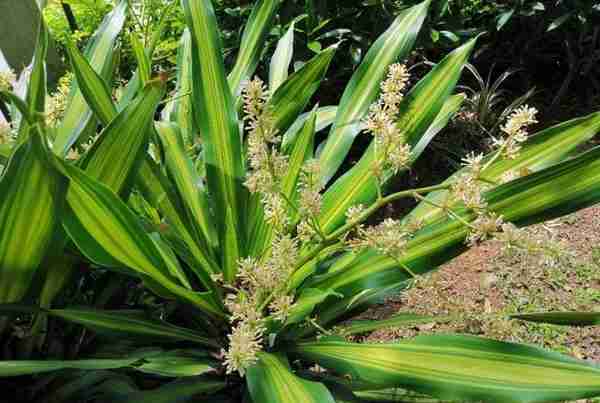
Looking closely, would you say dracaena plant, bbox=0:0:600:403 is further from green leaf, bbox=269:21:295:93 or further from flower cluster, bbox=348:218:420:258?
green leaf, bbox=269:21:295:93

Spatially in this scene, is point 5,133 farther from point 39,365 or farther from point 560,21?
point 560,21

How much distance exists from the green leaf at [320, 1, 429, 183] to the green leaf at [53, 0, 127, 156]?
0.60 meters

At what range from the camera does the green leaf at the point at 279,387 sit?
106 centimetres

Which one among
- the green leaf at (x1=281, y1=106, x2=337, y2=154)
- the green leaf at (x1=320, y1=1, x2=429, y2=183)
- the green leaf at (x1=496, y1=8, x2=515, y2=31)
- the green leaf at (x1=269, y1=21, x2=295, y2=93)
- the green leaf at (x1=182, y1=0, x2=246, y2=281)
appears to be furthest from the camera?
the green leaf at (x1=496, y1=8, x2=515, y2=31)

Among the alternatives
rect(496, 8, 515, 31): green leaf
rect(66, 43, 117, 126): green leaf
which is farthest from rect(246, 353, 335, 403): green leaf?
rect(496, 8, 515, 31): green leaf

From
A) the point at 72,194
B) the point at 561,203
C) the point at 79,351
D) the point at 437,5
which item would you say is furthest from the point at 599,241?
the point at 72,194

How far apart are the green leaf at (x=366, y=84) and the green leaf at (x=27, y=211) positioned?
2.58 ft

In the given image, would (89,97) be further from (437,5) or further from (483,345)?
(437,5)

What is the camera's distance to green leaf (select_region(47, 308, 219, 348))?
110 centimetres

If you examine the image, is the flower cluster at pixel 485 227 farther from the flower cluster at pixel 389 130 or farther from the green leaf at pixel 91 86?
the green leaf at pixel 91 86

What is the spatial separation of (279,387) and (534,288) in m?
1.74

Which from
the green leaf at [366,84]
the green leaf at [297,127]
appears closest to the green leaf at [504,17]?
the green leaf at [297,127]

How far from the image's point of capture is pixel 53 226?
3.35 ft

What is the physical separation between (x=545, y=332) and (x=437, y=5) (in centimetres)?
171
